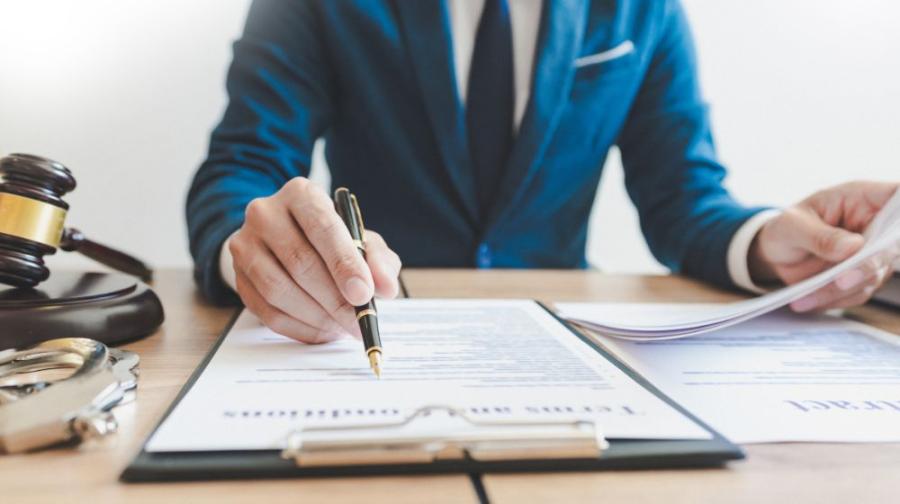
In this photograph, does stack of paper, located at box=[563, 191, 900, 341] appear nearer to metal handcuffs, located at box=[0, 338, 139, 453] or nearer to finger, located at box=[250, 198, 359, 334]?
finger, located at box=[250, 198, 359, 334]

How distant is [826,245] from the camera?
0.64 metres

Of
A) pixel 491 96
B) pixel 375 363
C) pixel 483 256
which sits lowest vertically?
pixel 483 256

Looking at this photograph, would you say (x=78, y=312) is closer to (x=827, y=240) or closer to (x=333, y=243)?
(x=333, y=243)

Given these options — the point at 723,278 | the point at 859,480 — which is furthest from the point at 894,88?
the point at 859,480

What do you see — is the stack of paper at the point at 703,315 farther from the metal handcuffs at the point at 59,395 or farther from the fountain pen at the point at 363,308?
the metal handcuffs at the point at 59,395

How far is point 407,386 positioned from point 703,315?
308 mm

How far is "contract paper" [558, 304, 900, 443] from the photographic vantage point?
34 centimetres

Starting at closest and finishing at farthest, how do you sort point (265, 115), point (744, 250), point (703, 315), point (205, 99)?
point (703, 315)
point (744, 250)
point (265, 115)
point (205, 99)

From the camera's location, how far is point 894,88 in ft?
6.58

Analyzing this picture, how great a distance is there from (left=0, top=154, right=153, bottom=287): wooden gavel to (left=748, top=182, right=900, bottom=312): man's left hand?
64 cm

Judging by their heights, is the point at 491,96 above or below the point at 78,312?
above

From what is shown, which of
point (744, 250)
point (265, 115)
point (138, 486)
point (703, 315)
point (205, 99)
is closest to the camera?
point (138, 486)

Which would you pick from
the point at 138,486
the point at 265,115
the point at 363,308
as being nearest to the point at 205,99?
the point at 265,115

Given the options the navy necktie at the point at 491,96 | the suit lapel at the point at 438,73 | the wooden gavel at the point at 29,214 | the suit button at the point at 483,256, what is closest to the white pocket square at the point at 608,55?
the navy necktie at the point at 491,96
